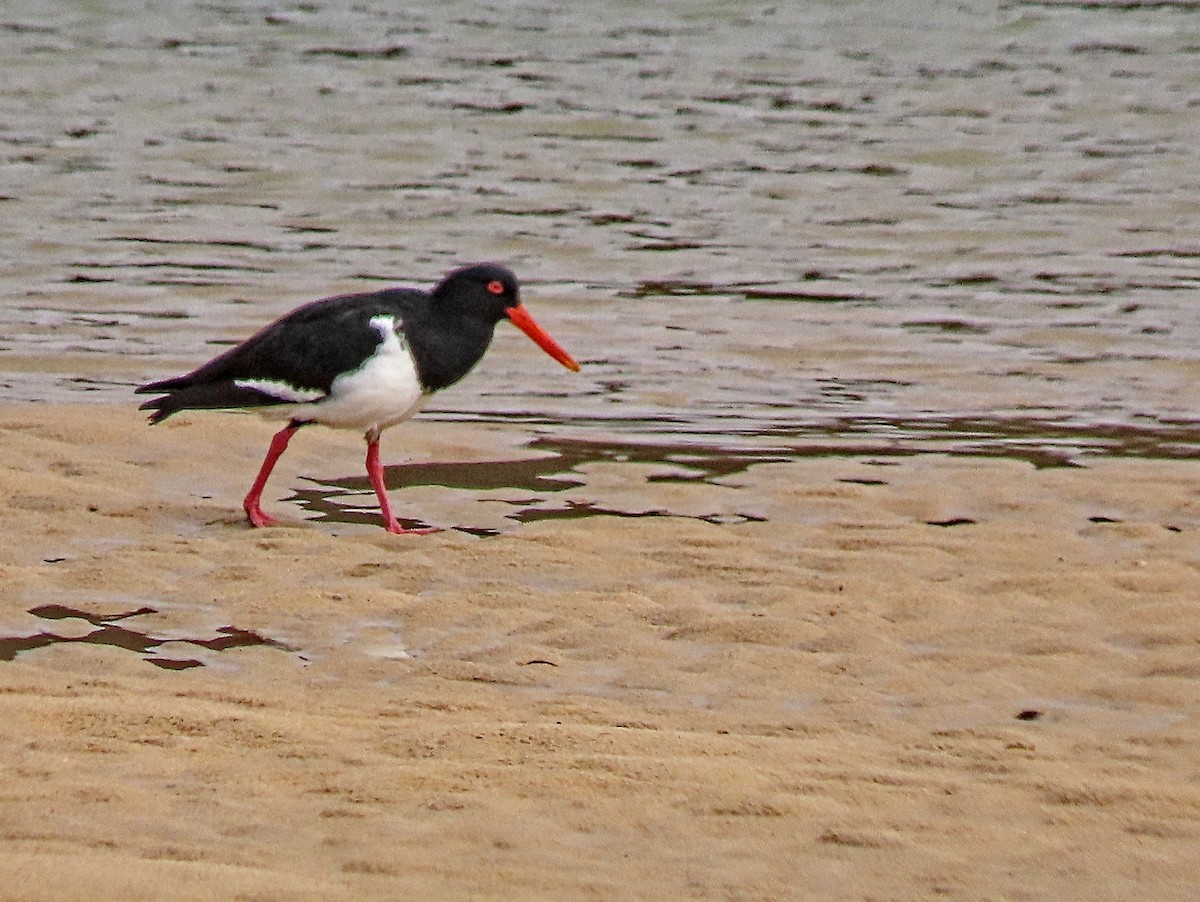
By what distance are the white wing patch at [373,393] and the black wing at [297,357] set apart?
0.09 ft

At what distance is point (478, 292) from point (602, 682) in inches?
104

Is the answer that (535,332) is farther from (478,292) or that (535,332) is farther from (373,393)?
(373,393)

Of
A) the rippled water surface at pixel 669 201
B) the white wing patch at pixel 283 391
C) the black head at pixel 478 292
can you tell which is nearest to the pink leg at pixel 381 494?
the white wing patch at pixel 283 391

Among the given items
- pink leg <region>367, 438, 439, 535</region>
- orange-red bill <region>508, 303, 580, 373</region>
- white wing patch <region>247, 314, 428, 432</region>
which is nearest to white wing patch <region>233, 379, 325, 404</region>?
white wing patch <region>247, 314, 428, 432</region>

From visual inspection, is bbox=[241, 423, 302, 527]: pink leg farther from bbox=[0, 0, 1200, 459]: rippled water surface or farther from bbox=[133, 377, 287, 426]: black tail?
bbox=[0, 0, 1200, 459]: rippled water surface

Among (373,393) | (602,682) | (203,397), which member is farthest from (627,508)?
(602,682)

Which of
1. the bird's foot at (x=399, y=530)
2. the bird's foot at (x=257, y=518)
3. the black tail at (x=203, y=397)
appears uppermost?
the black tail at (x=203, y=397)

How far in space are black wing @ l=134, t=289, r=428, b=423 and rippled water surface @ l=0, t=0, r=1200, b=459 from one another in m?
1.70

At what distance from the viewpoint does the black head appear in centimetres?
788

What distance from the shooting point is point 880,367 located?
34.7 feet

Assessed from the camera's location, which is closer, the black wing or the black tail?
the black wing

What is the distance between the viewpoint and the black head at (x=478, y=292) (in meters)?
7.88

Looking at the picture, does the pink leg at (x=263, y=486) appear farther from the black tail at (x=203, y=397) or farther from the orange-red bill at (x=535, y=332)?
the orange-red bill at (x=535, y=332)

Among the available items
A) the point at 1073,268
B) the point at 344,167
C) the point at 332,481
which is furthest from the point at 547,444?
the point at 344,167
